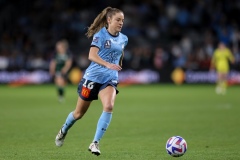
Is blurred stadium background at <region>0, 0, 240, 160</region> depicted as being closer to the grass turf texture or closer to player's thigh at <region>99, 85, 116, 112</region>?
the grass turf texture

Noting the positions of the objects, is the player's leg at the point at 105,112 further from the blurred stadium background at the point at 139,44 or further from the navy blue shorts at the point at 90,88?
the blurred stadium background at the point at 139,44

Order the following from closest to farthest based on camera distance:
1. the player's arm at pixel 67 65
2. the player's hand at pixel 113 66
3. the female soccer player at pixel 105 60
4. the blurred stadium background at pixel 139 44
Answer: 1. the player's hand at pixel 113 66
2. the female soccer player at pixel 105 60
3. the player's arm at pixel 67 65
4. the blurred stadium background at pixel 139 44

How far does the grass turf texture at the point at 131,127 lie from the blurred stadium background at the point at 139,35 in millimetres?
7419

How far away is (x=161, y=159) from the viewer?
877 cm

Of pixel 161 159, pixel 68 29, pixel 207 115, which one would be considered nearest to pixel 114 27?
pixel 161 159

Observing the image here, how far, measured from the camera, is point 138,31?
32.1m

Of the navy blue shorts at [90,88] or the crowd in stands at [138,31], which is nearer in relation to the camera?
the navy blue shorts at [90,88]

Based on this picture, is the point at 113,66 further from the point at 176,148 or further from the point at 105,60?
the point at 176,148

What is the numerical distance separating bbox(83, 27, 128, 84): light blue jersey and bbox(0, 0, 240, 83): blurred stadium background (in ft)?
70.3

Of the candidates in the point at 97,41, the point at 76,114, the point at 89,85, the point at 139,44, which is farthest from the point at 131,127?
the point at 139,44

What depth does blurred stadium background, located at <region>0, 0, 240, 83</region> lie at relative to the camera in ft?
101

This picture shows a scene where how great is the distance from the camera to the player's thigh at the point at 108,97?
8.93 meters

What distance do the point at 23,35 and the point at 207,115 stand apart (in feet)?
59.0

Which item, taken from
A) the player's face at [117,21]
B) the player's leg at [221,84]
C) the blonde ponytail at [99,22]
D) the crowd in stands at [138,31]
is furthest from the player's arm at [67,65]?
the player's face at [117,21]
